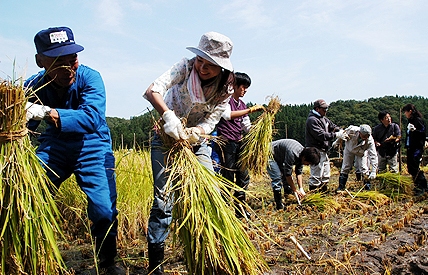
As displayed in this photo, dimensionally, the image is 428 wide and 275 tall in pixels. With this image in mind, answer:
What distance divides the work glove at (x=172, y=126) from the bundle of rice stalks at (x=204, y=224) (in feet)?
0.20

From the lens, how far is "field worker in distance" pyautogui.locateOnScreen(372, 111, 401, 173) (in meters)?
6.83

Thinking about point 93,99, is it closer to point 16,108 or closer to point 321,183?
point 16,108

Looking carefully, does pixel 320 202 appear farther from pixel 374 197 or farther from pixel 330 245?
pixel 330 245

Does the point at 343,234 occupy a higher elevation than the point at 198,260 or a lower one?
lower

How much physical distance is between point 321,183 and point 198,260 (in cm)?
434

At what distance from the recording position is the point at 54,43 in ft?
7.27

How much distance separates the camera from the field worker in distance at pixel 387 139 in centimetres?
683

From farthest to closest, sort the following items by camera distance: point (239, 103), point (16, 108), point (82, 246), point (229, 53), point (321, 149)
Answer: point (321, 149) → point (239, 103) → point (82, 246) → point (229, 53) → point (16, 108)

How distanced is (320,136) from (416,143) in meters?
1.48

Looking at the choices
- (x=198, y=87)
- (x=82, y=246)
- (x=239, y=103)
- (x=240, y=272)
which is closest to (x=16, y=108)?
(x=198, y=87)

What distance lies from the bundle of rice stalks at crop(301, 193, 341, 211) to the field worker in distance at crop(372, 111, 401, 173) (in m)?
2.71

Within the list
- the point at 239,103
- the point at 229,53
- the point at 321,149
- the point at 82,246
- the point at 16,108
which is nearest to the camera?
the point at 16,108

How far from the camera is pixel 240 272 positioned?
1.90m

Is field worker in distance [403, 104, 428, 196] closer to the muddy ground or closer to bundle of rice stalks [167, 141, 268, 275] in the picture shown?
the muddy ground
